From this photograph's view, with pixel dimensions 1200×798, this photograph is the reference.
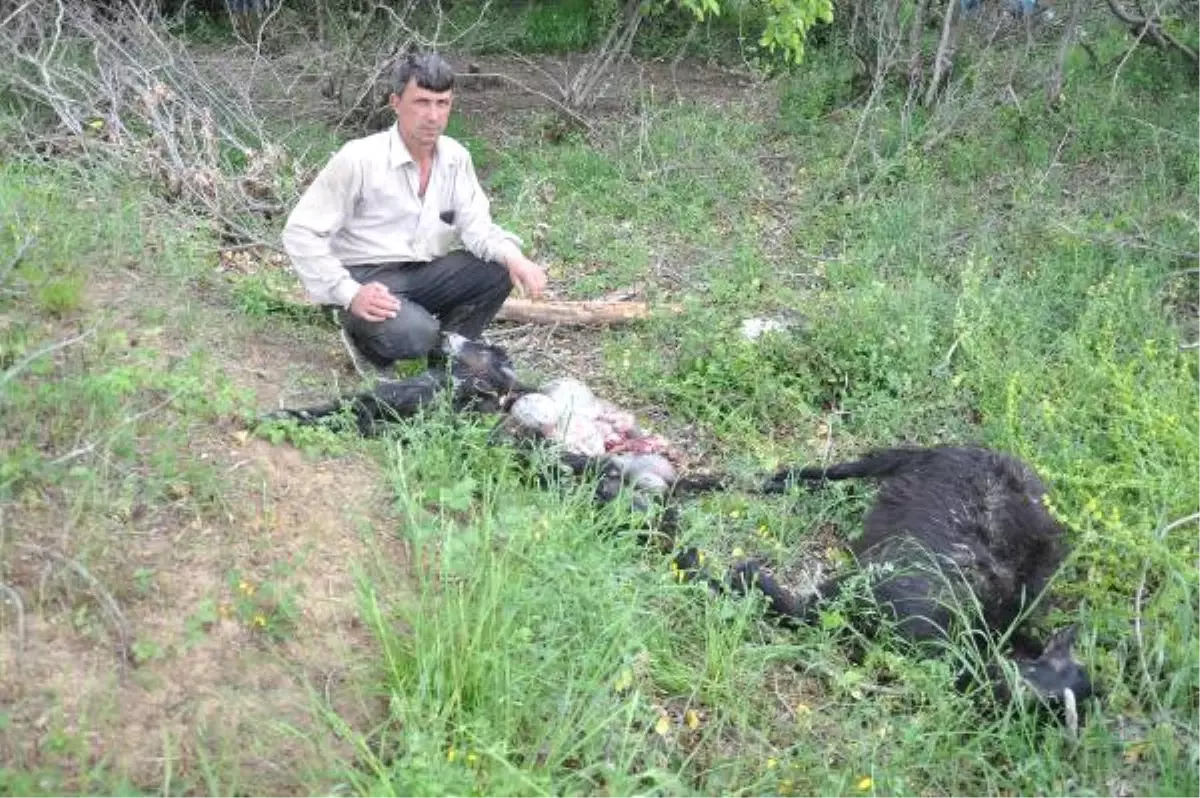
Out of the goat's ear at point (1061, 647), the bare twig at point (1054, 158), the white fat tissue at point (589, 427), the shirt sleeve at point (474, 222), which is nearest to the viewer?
the goat's ear at point (1061, 647)

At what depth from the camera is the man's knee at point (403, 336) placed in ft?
14.8

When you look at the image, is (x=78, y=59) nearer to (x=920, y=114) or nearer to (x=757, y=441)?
(x=757, y=441)

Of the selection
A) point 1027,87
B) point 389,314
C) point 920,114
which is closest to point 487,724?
point 389,314

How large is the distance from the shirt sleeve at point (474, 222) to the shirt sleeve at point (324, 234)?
0.51 metres

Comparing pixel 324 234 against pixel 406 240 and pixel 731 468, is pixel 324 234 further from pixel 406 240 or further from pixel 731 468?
pixel 731 468

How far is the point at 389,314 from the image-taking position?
14.3ft

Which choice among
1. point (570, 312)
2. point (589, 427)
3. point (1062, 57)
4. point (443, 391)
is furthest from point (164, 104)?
point (1062, 57)

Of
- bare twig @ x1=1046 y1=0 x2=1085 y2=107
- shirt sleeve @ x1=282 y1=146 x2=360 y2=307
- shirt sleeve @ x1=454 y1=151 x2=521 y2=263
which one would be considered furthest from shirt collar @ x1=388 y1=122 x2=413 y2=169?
bare twig @ x1=1046 y1=0 x2=1085 y2=107

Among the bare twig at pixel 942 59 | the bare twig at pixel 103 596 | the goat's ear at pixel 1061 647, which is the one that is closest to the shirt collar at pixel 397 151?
the bare twig at pixel 103 596

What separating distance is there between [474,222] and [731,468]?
1553 mm

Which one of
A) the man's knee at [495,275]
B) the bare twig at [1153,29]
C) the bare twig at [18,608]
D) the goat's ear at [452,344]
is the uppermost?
the bare twig at [1153,29]

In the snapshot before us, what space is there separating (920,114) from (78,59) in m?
5.44

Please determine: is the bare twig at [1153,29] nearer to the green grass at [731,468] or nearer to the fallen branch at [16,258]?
the green grass at [731,468]

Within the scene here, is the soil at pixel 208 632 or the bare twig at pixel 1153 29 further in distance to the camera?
the bare twig at pixel 1153 29
